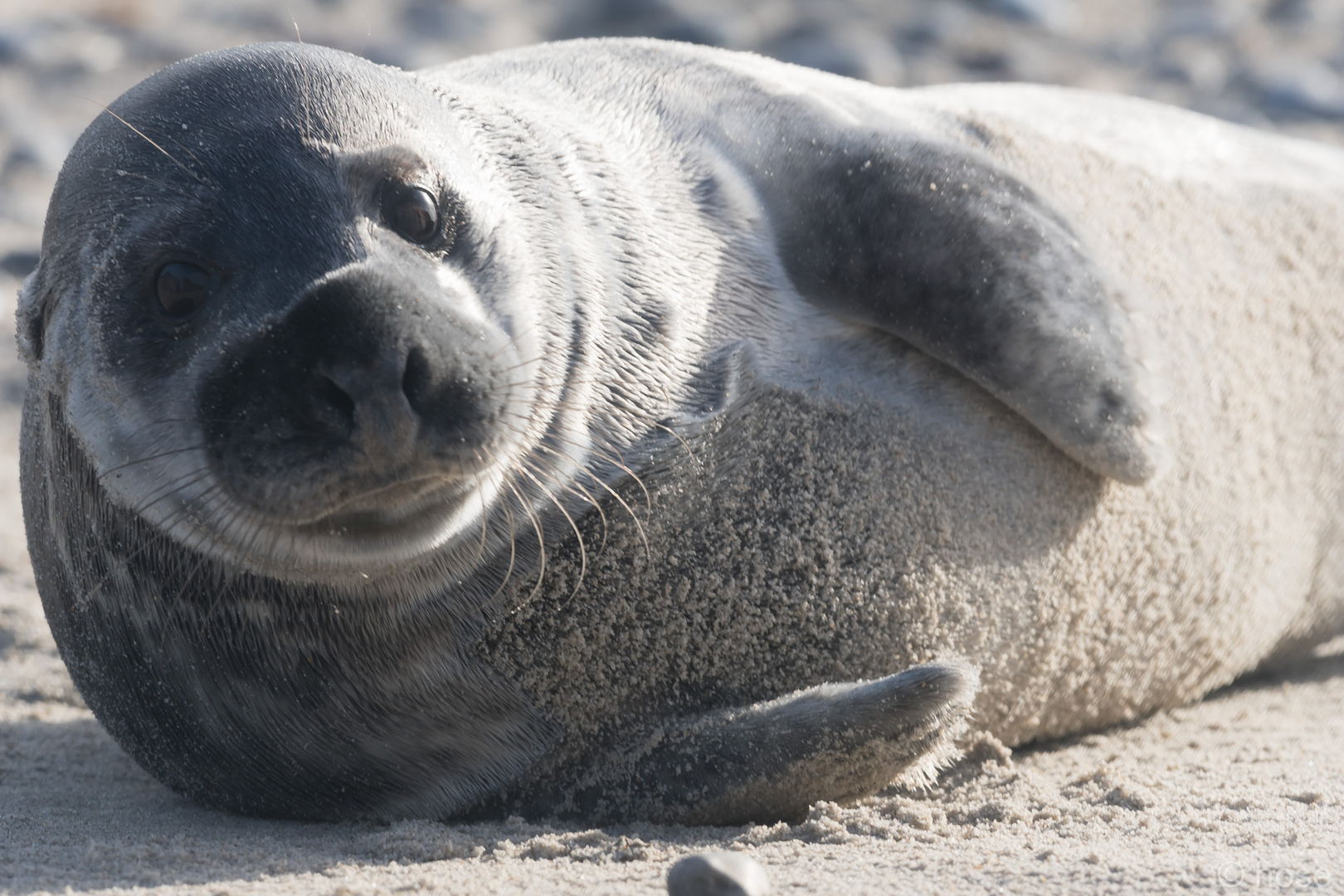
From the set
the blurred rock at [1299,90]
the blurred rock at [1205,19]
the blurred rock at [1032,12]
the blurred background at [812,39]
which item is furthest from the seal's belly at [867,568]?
the blurred rock at [1205,19]

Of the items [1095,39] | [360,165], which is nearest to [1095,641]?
[360,165]

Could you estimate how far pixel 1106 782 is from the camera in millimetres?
2701

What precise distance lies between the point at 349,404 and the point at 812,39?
8.48 meters

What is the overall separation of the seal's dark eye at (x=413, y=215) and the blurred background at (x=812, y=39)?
7.35m

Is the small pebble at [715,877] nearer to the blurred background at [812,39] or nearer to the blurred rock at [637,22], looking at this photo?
the blurred background at [812,39]

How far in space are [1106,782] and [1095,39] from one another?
880 centimetres

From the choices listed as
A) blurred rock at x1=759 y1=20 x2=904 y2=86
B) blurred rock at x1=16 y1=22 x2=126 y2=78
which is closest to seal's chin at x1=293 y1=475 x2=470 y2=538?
blurred rock at x1=759 y1=20 x2=904 y2=86

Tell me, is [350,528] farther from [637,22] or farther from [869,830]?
[637,22]

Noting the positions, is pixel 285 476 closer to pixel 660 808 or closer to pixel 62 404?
pixel 62 404

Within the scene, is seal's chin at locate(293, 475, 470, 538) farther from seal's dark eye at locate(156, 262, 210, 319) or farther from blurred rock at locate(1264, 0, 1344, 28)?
blurred rock at locate(1264, 0, 1344, 28)

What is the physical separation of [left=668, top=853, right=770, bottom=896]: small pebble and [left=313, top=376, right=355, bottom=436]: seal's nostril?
746 millimetres

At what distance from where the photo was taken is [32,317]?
261 cm

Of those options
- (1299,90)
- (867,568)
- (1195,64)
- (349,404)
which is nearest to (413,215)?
(349,404)

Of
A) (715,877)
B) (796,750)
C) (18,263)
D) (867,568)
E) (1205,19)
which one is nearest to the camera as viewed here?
(715,877)
